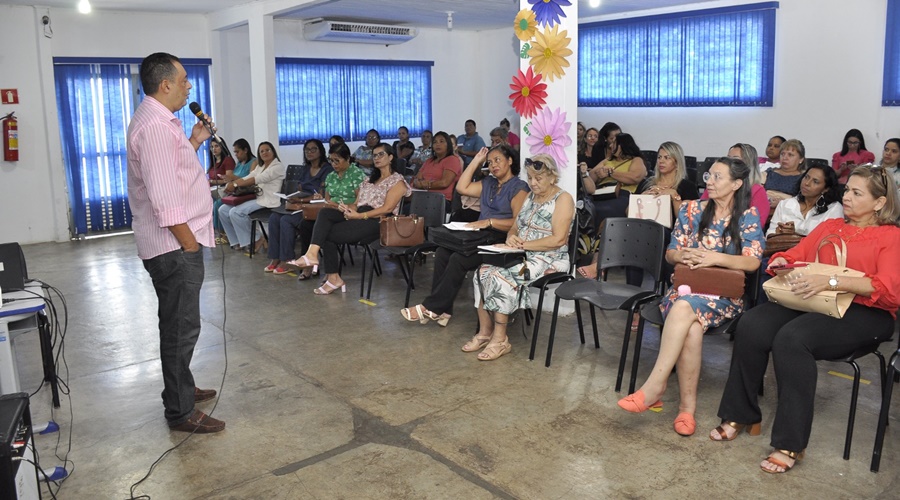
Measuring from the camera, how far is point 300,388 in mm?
4250

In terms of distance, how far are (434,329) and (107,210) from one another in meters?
6.35

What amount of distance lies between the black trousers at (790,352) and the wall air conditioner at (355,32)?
351 inches

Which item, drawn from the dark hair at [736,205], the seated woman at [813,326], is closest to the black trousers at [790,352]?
the seated woman at [813,326]

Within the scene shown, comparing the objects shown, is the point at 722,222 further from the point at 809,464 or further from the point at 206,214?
the point at 206,214

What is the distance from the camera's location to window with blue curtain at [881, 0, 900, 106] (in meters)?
8.23

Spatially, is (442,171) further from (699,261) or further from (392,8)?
(699,261)

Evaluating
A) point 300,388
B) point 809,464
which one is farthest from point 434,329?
point 809,464

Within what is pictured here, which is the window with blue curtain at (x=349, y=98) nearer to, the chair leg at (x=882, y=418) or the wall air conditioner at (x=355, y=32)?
the wall air conditioner at (x=355, y=32)

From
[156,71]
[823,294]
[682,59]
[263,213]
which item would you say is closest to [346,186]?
[263,213]

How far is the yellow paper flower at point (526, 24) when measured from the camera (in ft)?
17.8

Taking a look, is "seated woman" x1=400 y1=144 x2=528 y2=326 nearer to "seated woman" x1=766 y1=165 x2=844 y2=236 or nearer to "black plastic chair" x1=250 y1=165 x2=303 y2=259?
"seated woman" x1=766 y1=165 x2=844 y2=236

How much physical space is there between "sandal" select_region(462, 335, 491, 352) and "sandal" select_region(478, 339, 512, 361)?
0.25 feet

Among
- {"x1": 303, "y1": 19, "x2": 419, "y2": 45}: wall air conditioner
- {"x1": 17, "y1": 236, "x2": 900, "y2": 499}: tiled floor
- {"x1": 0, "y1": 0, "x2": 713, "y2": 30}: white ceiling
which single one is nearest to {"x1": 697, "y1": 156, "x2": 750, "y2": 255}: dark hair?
{"x1": 17, "y1": 236, "x2": 900, "y2": 499}: tiled floor

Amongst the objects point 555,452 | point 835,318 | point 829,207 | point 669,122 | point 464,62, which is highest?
point 464,62
